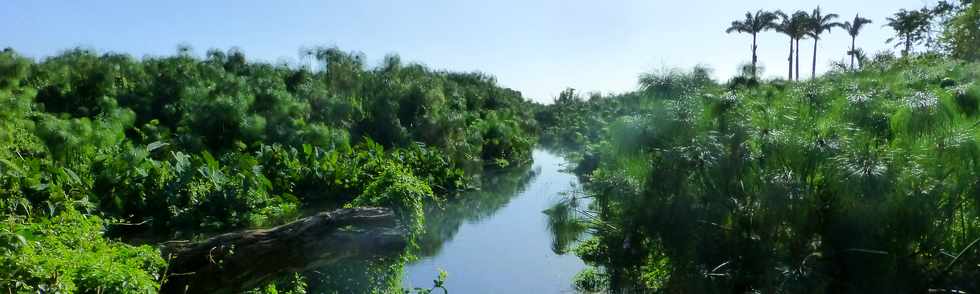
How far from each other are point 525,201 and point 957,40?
55.6 feet

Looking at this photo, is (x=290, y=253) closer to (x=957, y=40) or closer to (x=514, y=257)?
(x=514, y=257)

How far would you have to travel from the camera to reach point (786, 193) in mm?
6766

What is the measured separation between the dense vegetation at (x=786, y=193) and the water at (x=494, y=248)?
1.74 metres

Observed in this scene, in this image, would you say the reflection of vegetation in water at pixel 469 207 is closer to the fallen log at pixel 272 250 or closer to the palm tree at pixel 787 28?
the fallen log at pixel 272 250

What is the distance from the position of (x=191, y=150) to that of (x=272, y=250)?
14.5 meters

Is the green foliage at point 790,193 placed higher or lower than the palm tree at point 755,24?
lower

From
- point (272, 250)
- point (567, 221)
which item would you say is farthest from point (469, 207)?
point (272, 250)

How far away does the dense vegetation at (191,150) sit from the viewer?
6.09 meters

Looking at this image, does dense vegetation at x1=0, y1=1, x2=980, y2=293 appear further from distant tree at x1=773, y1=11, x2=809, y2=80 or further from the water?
distant tree at x1=773, y1=11, x2=809, y2=80

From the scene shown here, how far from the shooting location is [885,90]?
931 cm

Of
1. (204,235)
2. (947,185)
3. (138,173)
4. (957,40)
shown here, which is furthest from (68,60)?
(957,40)

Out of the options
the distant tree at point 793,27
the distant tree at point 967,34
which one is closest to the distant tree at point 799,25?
the distant tree at point 793,27

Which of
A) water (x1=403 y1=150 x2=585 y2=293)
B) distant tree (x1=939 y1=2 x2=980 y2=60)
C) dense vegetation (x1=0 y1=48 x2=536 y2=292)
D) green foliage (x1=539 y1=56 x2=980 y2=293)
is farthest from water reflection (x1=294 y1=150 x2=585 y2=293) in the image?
distant tree (x1=939 y1=2 x2=980 y2=60)

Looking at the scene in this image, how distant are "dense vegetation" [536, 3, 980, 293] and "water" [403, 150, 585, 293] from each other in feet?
5.70
